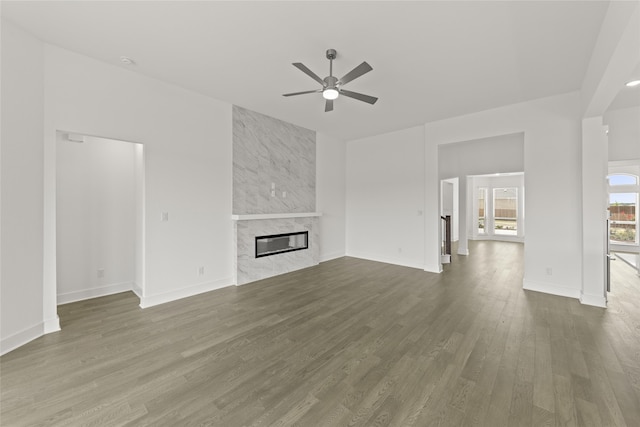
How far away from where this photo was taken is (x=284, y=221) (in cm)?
532

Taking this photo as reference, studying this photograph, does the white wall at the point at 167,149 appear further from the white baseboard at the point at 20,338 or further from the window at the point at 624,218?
the window at the point at 624,218

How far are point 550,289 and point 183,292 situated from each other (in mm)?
5781

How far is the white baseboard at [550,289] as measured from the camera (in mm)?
3854

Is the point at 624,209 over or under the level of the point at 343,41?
under

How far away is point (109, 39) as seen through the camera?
2.71m

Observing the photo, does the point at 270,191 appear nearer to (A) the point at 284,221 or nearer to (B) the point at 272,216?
(B) the point at 272,216

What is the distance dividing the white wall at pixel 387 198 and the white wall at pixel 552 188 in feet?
5.38

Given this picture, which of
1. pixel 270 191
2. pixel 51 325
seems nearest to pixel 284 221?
pixel 270 191

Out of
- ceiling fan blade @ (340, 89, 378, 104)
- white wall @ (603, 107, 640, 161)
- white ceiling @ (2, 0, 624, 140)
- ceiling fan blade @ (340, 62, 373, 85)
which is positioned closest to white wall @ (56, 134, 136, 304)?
white ceiling @ (2, 0, 624, 140)

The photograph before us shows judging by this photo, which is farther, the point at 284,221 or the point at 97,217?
the point at 284,221

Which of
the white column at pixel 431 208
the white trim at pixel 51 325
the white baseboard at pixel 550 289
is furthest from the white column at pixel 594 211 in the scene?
the white trim at pixel 51 325

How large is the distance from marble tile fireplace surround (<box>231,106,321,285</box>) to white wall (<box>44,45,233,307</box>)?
207mm

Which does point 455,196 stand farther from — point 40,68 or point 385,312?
point 40,68

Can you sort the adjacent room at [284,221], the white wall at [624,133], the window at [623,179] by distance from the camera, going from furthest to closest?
the window at [623,179], the white wall at [624,133], the adjacent room at [284,221]
